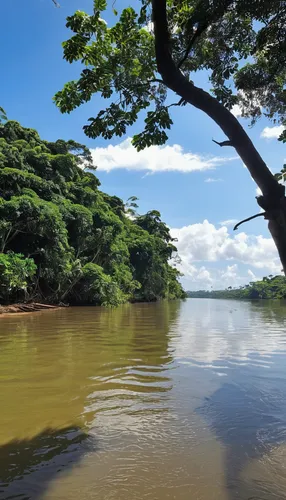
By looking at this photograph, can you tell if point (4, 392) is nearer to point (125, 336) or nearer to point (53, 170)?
point (125, 336)

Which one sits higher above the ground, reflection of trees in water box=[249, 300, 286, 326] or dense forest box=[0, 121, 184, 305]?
dense forest box=[0, 121, 184, 305]

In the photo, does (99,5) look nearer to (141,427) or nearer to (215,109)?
(215,109)

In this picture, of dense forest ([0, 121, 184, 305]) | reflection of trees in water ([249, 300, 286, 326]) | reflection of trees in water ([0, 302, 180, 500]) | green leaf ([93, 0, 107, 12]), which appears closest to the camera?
reflection of trees in water ([0, 302, 180, 500])

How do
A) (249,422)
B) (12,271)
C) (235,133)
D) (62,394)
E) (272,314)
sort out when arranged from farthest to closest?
1. (272,314)
2. (12,271)
3. (62,394)
4. (249,422)
5. (235,133)

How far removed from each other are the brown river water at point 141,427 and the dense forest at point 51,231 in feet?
24.4

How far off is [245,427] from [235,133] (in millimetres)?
3005

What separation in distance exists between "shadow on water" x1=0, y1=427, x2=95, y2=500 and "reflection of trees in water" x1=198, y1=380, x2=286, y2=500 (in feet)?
4.15

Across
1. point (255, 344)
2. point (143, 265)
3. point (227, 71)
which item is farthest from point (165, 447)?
point (143, 265)

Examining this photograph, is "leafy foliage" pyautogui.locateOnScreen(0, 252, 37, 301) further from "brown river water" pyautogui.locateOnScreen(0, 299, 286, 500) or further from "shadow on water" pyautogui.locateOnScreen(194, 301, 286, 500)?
"shadow on water" pyautogui.locateOnScreen(194, 301, 286, 500)

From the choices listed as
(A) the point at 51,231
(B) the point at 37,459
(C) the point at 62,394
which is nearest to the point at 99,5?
(B) the point at 37,459

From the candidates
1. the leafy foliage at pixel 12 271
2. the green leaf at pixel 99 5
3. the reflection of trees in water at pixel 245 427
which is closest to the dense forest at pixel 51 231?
the leafy foliage at pixel 12 271

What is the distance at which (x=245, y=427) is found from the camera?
3.70 meters

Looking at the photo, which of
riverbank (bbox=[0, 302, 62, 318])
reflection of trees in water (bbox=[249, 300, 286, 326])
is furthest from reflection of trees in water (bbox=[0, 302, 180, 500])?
reflection of trees in water (bbox=[249, 300, 286, 326])

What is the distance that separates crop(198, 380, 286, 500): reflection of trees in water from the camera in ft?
8.26
